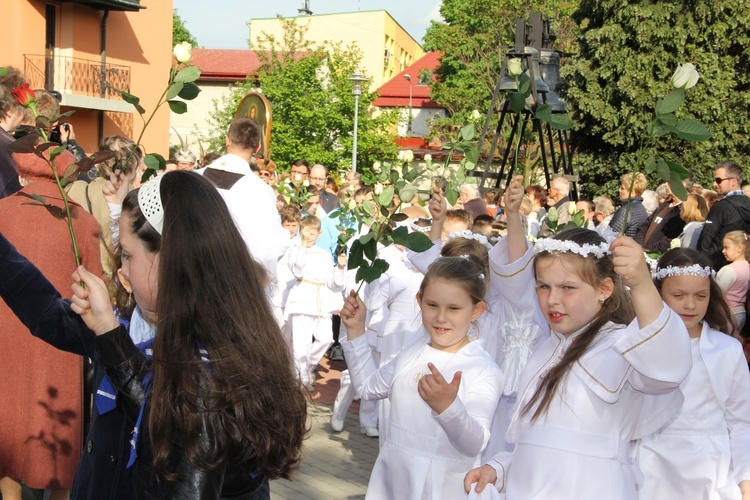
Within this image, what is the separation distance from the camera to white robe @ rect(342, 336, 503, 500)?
12.7ft

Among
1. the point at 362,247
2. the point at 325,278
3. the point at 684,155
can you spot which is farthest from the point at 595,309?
the point at 684,155

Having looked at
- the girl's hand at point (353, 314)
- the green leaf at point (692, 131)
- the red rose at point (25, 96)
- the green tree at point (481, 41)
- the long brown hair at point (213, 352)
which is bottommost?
the girl's hand at point (353, 314)

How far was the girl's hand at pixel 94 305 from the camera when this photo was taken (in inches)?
93.8

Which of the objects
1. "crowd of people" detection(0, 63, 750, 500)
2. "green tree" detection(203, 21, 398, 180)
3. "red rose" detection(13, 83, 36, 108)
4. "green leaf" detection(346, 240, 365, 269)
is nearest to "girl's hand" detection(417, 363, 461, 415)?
"crowd of people" detection(0, 63, 750, 500)

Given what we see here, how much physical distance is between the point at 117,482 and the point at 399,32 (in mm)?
62429

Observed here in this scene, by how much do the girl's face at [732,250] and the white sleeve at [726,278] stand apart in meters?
0.16

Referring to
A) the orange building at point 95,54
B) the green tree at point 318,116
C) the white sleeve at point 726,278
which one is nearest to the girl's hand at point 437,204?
the white sleeve at point 726,278

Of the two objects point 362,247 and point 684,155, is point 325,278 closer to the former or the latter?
point 362,247

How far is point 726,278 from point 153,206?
6.53 m

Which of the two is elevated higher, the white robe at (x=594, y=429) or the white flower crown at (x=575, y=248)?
the white flower crown at (x=575, y=248)

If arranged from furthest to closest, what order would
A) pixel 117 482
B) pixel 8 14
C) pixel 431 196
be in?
pixel 8 14, pixel 431 196, pixel 117 482

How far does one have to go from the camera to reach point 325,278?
957cm

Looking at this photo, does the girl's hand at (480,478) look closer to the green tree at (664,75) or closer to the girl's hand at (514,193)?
the girl's hand at (514,193)

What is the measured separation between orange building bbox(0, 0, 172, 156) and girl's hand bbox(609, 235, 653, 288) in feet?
79.7
